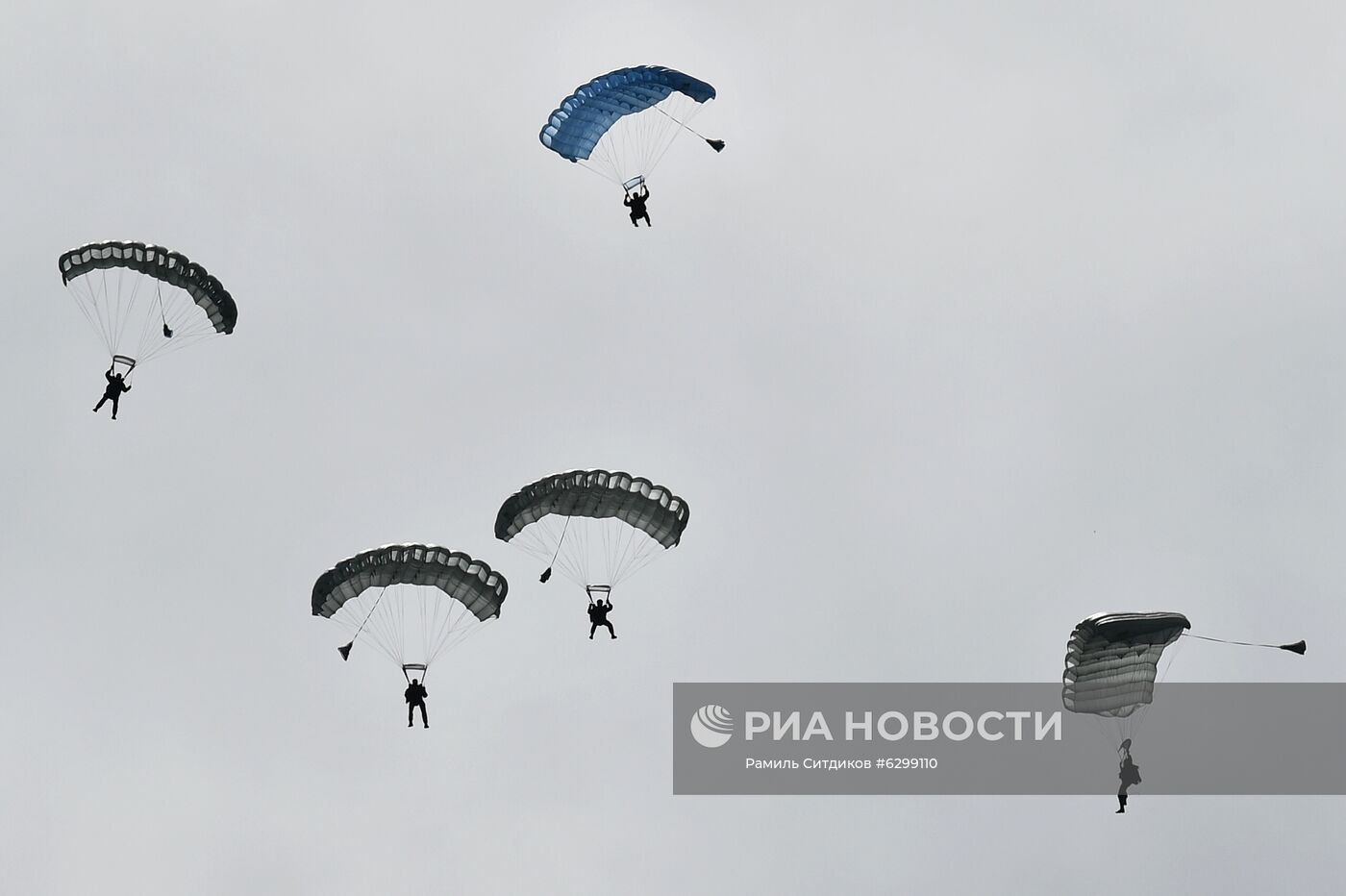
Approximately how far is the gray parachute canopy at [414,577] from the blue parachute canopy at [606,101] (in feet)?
33.5

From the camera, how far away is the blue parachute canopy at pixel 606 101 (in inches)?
1764

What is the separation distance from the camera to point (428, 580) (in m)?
40.3

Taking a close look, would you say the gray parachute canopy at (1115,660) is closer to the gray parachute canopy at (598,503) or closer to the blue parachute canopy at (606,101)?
the gray parachute canopy at (598,503)

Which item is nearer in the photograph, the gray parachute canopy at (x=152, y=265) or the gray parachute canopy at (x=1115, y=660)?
the gray parachute canopy at (x=1115, y=660)

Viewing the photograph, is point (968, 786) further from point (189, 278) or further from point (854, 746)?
point (189, 278)

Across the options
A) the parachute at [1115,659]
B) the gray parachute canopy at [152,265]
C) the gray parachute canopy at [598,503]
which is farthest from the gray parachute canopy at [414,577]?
the parachute at [1115,659]

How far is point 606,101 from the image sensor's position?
45.6 metres

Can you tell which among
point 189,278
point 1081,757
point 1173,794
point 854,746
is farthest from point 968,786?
point 189,278

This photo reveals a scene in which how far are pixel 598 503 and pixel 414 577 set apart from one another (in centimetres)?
386

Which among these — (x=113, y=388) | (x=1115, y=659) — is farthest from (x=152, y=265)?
(x=1115, y=659)

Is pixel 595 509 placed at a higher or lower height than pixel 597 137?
lower

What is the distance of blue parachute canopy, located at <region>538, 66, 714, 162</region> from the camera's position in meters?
44.8

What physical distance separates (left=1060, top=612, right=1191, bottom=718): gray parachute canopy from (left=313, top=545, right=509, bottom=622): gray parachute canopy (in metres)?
10.9

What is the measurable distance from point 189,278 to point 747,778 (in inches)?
706
